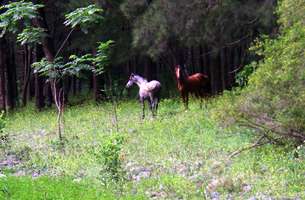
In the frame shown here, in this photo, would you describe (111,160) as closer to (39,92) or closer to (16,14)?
(16,14)

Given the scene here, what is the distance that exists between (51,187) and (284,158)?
15.2 feet

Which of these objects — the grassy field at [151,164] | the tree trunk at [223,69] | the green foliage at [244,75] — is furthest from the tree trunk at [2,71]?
the green foliage at [244,75]

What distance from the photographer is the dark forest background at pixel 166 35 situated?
1992cm

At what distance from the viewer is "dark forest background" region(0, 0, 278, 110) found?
19.9 meters

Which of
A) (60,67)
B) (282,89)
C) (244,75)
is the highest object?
(60,67)

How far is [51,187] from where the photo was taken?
10906 mm

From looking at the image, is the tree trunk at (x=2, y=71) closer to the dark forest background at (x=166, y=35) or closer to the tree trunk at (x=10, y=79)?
the dark forest background at (x=166, y=35)

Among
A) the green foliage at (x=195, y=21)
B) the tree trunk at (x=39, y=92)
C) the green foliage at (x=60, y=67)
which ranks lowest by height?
the tree trunk at (x=39, y=92)

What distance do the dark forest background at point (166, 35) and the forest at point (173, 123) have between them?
0.18ft

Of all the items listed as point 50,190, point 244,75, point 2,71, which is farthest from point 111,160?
point 2,71

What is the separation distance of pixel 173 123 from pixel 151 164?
5236 mm

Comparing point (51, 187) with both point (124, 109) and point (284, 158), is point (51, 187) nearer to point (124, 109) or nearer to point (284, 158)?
point (284, 158)

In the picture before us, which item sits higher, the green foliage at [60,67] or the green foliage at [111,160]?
the green foliage at [60,67]

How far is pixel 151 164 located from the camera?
41.3ft
